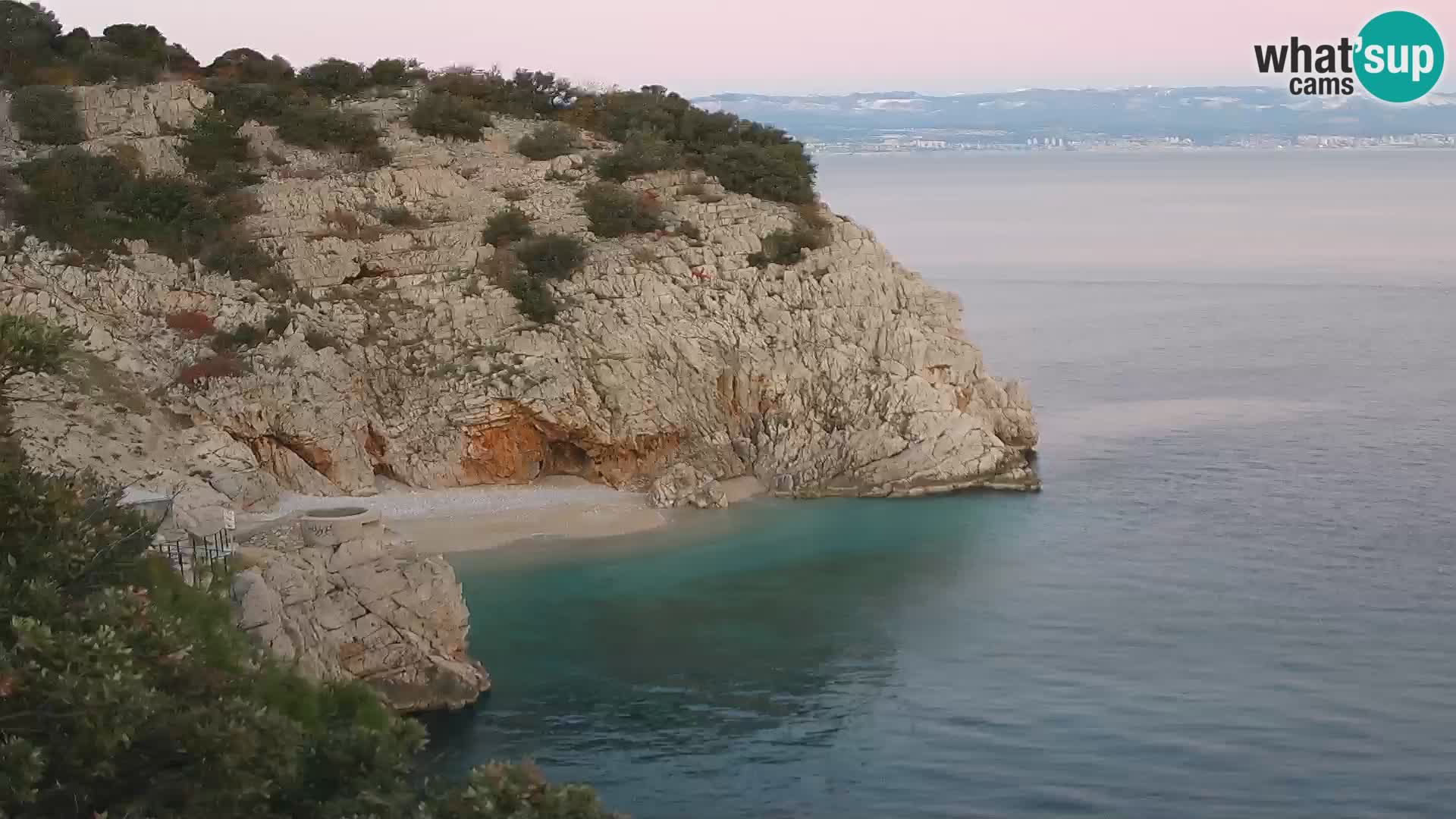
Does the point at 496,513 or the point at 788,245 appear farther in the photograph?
the point at 788,245

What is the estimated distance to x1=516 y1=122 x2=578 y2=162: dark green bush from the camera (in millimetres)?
42750

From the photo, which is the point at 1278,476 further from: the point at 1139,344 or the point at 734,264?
the point at 1139,344

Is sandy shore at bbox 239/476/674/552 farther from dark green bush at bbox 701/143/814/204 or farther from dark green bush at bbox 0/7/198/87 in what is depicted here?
dark green bush at bbox 0/7/198/87

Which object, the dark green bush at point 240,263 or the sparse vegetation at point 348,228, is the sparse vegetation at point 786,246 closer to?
the sparse vegetation at point 348,228

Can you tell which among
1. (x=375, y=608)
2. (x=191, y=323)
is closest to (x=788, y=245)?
(x=191, y=323)

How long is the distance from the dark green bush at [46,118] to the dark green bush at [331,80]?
6.57m

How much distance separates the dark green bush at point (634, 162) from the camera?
139 feet

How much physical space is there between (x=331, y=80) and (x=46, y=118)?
26.1 ft

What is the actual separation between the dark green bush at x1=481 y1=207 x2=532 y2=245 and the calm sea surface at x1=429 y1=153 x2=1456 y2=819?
906 centimetres

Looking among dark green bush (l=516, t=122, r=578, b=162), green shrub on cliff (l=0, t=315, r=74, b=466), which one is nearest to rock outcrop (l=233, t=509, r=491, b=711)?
green shrub on cliff (l=0, t=315, r=74, b=466)

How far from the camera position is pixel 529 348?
123 feet

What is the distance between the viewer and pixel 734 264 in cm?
4009

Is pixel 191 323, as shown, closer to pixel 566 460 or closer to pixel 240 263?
pixel 240 263

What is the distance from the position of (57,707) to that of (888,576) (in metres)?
20.5
